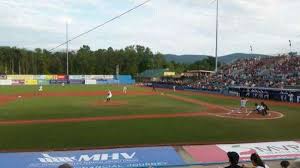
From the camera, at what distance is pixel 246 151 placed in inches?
650

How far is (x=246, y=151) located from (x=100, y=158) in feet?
19.1

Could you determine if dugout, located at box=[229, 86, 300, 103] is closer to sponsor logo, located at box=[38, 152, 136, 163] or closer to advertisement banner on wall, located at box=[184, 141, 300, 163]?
advertisement banner on wall, located at box=[184, 141, 300, 163]

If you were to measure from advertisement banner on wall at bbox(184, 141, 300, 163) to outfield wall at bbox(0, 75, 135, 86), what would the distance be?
95.3 meters

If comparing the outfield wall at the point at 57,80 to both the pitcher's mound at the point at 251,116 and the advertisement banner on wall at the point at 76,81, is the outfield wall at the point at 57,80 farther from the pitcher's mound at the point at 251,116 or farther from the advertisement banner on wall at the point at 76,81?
the pitcher's mound at the point at 251,116

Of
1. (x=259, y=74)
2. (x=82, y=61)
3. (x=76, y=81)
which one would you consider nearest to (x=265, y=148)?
(x=259, y=74)

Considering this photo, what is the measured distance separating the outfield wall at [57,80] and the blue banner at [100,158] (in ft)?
308

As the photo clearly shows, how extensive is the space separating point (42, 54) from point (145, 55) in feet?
137

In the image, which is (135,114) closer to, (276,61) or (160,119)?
(160,119)

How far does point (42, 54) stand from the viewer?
15850cm

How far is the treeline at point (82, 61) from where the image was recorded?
155500 millimetres

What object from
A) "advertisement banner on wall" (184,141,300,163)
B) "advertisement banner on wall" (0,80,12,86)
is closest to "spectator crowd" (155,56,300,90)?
"advertisement banner on wall" (184,141,300,163)

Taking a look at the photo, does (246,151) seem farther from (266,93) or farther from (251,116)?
(266,93)

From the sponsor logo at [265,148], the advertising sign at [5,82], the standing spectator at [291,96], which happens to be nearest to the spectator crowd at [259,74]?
the standing spectator at [291,96]

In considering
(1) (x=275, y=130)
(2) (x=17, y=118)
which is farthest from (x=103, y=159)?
(2) (x=17, y=118)
